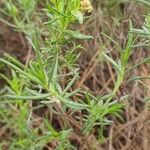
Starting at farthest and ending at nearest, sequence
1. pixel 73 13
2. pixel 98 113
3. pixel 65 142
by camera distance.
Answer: pixel 65 142, pixel 98 113, pixel 73 13

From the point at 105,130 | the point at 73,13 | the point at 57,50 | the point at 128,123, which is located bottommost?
the point at 105,130

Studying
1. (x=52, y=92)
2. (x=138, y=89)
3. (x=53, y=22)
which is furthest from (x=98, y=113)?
(x=138, y=89)

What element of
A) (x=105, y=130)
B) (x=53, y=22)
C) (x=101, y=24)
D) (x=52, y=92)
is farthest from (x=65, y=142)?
(x=101, y=24)

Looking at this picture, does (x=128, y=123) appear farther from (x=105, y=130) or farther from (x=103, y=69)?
(x=103, y=69)

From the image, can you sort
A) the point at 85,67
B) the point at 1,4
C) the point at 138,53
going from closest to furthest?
the point at 138,53, the point at 85,67, the point at 1,4

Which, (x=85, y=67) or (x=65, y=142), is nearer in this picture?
(x=65, y=142)

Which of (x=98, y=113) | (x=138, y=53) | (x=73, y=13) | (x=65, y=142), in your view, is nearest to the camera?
(x=73, y=13)

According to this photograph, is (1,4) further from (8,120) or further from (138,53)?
(138,53)

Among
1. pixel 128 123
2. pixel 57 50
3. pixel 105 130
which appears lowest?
pixel 105 130

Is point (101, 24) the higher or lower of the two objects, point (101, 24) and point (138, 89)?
the higher
